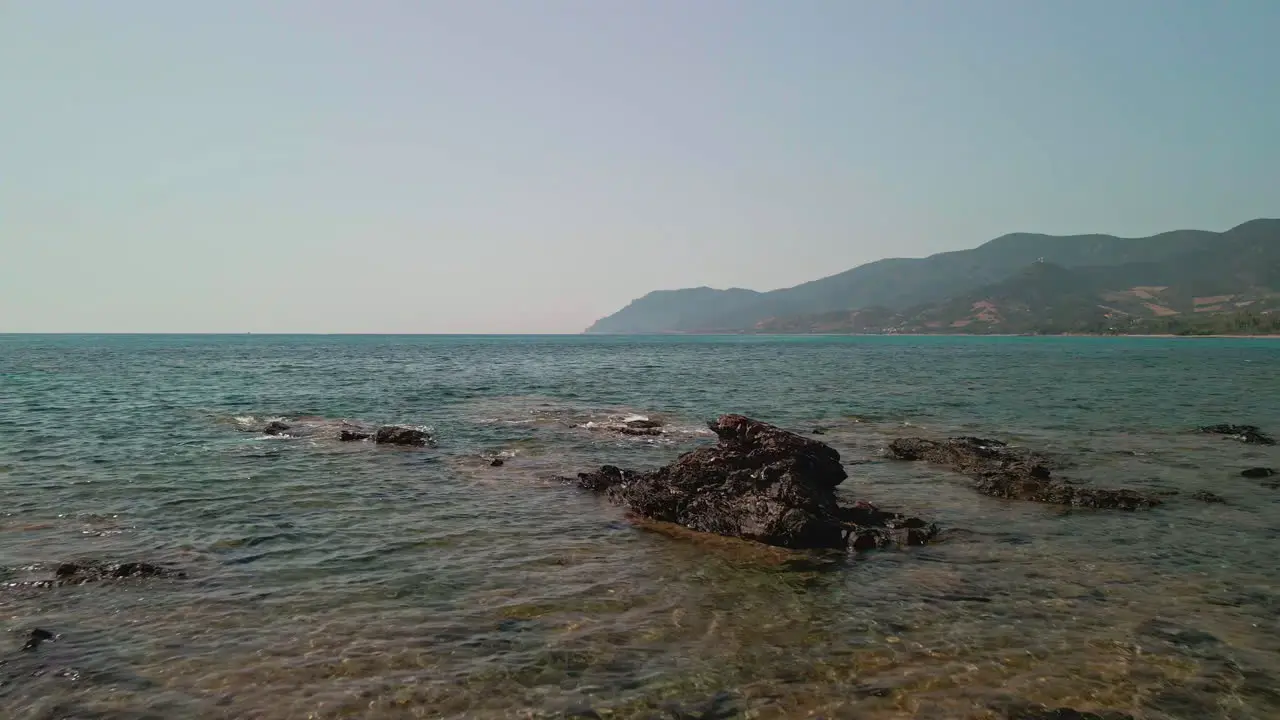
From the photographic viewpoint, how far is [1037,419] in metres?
41.2

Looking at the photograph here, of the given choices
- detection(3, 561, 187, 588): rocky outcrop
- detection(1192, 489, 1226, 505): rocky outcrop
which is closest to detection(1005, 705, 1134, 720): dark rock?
detection(3, 561, 187, 588): rocky outcrop

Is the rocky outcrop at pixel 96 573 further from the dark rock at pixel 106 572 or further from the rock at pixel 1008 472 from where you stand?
the rock at pixel 1008 472

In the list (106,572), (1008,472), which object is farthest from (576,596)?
(1008,472)

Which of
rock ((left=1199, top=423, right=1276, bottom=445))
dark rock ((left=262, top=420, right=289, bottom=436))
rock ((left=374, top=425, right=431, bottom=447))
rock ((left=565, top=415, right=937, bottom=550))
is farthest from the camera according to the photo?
dark rock ((left=262, top=420, right=289, bottom=436))

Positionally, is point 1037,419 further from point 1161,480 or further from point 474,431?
point 474,431

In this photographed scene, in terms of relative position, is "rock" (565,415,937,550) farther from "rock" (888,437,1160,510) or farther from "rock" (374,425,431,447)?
"rock" (374,425,431,447)

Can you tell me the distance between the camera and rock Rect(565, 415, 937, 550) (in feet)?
55.3

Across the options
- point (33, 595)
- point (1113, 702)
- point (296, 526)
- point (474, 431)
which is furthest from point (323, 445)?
point (1113, 702)

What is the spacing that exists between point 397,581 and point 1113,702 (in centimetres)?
1227

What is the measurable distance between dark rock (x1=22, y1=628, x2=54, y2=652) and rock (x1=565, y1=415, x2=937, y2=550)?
1298cm

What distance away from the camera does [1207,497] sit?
20906 millimetres

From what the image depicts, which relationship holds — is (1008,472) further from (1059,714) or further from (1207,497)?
(1059,714)

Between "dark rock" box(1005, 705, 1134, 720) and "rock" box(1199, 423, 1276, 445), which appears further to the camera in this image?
"rock" box(1199, 423, 1276, 445)

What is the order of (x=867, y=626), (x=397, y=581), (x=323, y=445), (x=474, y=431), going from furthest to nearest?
1. (x=474, y=431)
2. (x=323, y=445)
3. (x=397, y=581)
4. (x=867, y=626)
